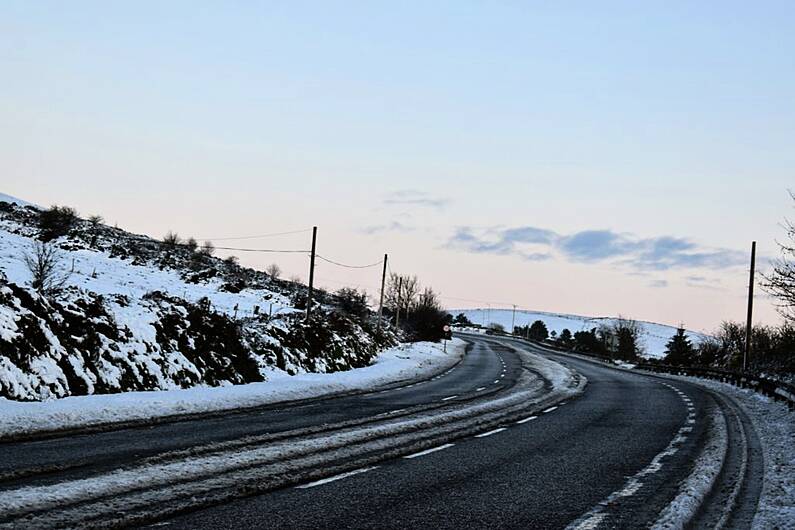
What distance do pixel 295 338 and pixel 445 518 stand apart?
2210 cm

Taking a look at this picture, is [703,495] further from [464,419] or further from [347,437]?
[464,419]

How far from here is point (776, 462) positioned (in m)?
11.7

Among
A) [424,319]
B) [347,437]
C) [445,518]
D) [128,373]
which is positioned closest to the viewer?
[445,518]

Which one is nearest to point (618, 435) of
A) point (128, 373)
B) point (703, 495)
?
point (703, 495)

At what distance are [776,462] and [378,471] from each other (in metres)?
6.79

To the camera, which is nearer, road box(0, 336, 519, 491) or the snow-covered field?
road box(0, 336, 519, 491)

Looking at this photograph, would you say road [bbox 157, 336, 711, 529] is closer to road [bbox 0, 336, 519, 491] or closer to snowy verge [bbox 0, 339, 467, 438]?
road [bbox 0, 336, 519, 491]

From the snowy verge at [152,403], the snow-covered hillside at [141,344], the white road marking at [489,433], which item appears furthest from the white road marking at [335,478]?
the snow-covered hillside at [141,344]

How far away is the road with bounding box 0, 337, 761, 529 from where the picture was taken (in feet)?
22.1

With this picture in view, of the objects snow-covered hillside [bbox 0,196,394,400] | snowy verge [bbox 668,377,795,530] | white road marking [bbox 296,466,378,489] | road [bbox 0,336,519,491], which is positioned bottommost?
road [bbox 0,336,519,491]

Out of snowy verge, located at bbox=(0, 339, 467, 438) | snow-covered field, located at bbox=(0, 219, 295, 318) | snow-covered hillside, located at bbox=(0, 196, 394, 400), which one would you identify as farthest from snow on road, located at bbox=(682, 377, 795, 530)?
snow-covered field, located at bbox=(0, 219, 295, 318)

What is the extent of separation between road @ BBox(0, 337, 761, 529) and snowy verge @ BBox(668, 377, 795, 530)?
0.30m

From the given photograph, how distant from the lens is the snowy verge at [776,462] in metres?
7.75

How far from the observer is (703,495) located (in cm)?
880
